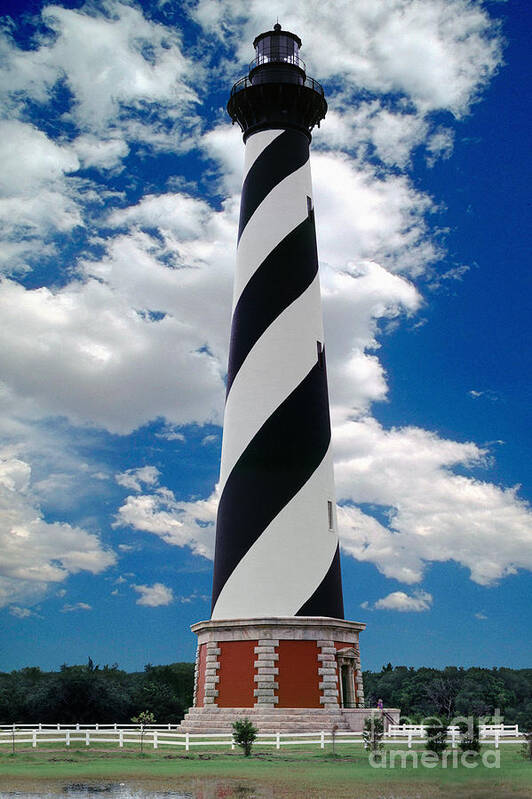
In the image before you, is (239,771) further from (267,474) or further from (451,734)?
(267,474)

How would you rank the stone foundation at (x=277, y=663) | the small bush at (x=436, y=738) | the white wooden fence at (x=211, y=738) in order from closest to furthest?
the small bush at (x=436, y=738) → the white wooden fence at (x=211, y=738) → the stone foundation at (x=277, y=663)

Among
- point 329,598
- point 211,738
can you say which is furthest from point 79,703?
point 329,598

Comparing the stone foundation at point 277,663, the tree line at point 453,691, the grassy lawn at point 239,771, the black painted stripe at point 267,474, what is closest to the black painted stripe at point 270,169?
the black painted stripe at point 267,474

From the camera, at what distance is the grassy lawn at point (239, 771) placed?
12.9 metres

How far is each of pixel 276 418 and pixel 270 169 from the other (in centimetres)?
1043

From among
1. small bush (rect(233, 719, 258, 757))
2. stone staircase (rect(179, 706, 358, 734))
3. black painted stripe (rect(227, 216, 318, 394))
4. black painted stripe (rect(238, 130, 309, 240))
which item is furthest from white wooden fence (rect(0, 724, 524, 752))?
black painted stripe (rect(238, 130, 309, 240))

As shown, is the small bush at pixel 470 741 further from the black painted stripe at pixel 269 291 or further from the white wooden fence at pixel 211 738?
the black painted stripe at pixel 269 291

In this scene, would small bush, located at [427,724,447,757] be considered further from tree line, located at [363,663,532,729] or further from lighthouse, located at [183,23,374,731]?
tree line, located at [363,663,532,729]

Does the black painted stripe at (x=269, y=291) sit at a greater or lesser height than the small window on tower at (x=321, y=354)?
greater

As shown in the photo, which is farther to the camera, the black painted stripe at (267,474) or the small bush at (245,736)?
the black painted stripe at (267,474)

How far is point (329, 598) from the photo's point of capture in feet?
88.1

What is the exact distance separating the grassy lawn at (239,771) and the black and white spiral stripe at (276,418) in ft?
19.7

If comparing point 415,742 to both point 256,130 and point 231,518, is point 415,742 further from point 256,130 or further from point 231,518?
point 256,130

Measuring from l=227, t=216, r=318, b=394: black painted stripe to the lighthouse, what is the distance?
44 mm
